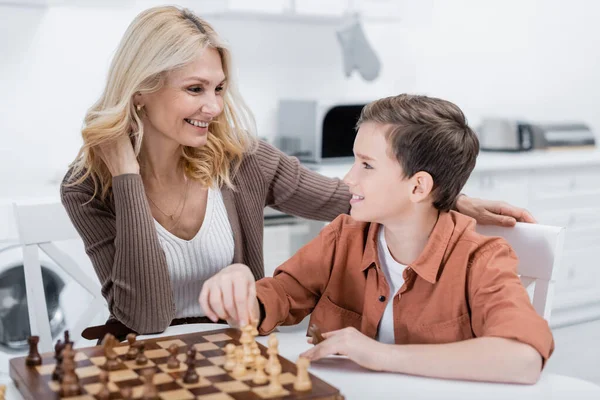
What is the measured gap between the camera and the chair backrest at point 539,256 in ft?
4.92

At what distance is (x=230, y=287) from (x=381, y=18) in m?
2.71

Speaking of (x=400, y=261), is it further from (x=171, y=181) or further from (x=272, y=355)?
(x=171, y=181)

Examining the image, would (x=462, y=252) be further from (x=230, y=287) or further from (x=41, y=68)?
(x=41, y=68)

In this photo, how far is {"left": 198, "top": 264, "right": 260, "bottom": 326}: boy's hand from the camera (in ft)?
4.34

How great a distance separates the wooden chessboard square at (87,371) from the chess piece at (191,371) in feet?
0.43

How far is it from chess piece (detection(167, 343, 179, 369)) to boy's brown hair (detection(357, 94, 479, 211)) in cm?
56

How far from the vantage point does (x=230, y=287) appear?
1334 millimetres

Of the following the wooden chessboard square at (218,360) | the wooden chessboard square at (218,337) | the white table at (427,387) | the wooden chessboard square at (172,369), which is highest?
Result: the wooden chessboard square at (172,369)

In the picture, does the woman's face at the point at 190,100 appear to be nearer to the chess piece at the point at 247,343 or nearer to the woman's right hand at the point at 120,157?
the woman's right hand at the point at 120,157

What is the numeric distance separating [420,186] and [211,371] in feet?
1.84

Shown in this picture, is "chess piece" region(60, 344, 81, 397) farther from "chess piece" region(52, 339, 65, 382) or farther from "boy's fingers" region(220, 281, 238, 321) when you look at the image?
"boy's fingers" region(220, 281, 238, 321)

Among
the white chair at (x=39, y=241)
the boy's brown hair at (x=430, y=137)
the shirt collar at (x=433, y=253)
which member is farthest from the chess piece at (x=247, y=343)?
the white chair at (x=39, y=241)

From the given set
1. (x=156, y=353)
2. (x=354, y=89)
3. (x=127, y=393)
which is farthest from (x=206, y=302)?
(x=354, y=89)

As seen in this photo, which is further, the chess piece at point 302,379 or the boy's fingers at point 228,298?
the boy's fingers at point 228,298
